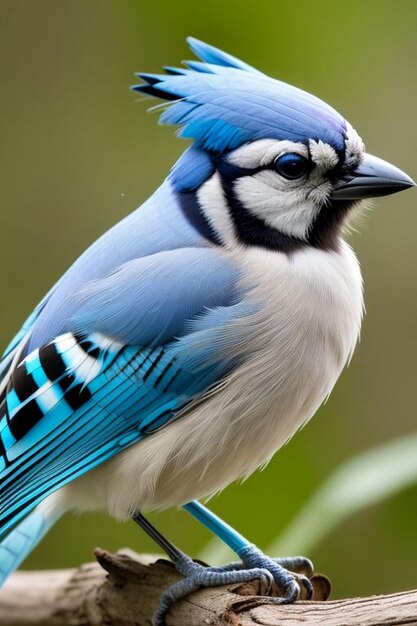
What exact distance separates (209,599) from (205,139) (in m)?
0.77

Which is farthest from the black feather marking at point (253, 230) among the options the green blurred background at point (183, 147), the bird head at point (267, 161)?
the green blurred background at point (183, 147)

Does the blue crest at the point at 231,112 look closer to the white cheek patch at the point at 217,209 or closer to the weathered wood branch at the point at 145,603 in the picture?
the white cheek patch at the point at 217,209

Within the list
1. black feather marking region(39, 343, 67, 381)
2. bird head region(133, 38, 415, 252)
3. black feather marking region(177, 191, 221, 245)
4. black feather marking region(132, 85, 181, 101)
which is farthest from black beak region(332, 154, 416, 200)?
black feather marking region(39, 343, 67, 381)

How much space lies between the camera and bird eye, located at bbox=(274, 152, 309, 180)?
1.96 m

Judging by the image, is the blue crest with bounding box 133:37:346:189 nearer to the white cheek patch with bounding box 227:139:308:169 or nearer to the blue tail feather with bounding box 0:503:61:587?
the white cheek patch with bounding box 227:139:308:169

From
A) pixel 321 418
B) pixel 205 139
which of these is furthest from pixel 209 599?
pixel 321 418

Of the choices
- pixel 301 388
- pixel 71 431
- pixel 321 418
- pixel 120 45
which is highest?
pixel 120 45

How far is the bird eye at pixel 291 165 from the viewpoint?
1.96m

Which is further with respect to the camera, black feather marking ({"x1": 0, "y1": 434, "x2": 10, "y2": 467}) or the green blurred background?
the green blurred background

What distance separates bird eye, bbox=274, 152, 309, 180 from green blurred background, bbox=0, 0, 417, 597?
101 centimetres

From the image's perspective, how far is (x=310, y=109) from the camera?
1961 mm

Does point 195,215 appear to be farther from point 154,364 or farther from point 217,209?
point 154,364

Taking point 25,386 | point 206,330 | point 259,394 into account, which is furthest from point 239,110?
point 25,386

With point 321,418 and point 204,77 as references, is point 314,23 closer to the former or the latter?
point 321,418
